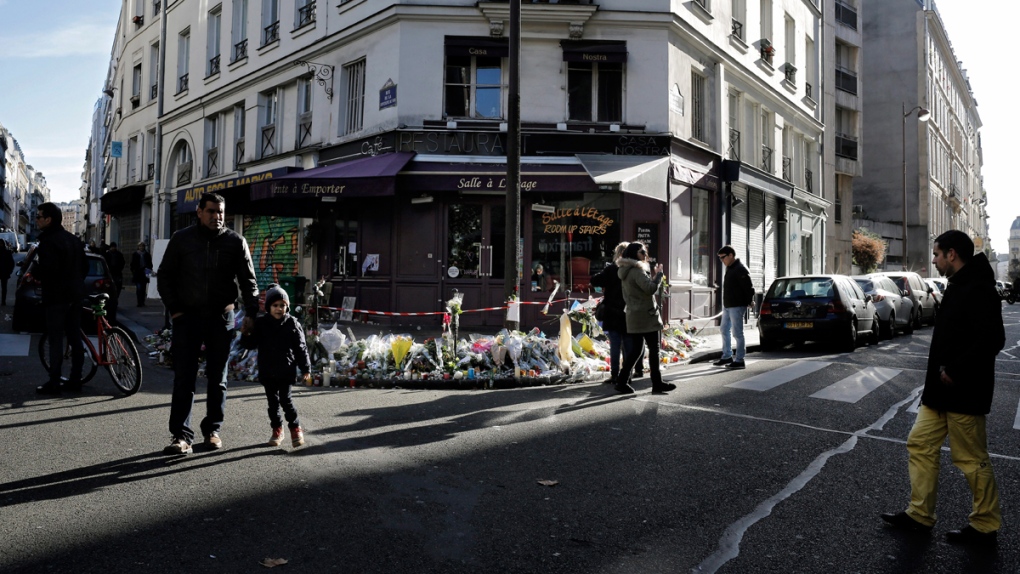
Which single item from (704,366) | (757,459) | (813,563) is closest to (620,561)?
(813,563)

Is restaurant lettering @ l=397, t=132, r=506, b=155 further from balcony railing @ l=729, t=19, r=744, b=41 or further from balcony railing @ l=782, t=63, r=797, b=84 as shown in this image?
balcony railing @ l=782, t=63, r=797, b=84

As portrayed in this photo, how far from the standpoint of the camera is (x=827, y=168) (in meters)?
29.5

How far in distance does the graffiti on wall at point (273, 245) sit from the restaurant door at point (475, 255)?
520 centimetres

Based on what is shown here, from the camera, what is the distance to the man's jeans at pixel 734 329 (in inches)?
424

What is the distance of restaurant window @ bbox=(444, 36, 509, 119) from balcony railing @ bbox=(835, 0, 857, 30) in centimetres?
2456

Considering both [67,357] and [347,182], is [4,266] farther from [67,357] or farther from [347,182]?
[67,357]

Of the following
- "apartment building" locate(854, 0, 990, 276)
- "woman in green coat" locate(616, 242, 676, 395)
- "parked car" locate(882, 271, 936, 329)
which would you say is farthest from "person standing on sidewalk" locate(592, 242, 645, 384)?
"apartment building" locate(854, 0, 990, 276)

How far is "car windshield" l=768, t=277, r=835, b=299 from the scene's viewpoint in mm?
13453

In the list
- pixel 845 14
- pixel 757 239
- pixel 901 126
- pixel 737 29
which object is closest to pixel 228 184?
pixel 737 29

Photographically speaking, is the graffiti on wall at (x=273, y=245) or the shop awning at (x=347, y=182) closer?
the shop awning at (x=347, y=182)

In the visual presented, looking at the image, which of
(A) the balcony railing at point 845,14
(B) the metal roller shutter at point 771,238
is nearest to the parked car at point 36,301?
(B) the metal roller shutter at point 771,238

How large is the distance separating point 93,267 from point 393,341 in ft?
23.4

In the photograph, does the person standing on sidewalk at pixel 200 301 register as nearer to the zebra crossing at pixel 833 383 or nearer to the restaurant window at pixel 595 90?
the zebra crossing at pixel 833 383

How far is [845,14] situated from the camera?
34094 millimetres
